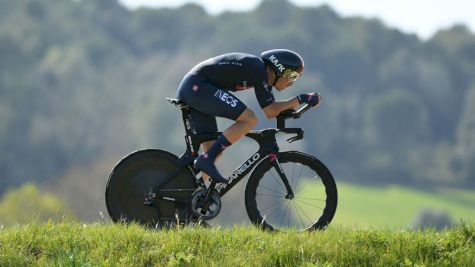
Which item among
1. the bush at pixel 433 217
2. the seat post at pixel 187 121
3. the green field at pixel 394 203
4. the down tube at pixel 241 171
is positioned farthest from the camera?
the green field at pixel 394 203

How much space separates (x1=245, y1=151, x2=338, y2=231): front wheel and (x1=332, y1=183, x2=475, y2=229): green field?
6393 cm

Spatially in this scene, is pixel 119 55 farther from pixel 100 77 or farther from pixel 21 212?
pixel 21 212

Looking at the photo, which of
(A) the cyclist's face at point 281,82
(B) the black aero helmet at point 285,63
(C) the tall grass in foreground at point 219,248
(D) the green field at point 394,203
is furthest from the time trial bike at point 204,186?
(D) the green field at point 394,203

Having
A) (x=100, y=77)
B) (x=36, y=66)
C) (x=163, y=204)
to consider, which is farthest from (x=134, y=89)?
(x=163, y=204)

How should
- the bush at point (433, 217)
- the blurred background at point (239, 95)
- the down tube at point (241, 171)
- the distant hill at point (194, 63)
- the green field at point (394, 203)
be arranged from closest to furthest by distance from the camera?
the down tube at point (241, 171), the bush at point (433, 217), the green field at point (394, 203), the blurred background at point (239, 95), the distant hill at point (194, 63)

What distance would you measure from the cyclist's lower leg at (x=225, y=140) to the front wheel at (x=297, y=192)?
43 cm

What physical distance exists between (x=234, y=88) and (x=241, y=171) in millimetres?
835

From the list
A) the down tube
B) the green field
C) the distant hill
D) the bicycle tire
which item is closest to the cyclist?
the down tube

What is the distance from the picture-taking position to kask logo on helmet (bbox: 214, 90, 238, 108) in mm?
10289

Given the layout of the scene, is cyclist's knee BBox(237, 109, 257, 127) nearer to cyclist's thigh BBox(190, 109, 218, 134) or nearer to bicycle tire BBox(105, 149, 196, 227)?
cyclist's thigh BBox(190, 109, 218, 134)

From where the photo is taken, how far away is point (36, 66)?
13138 centimetres

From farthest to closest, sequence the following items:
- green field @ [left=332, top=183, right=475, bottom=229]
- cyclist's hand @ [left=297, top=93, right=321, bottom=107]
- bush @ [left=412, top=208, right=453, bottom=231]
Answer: green field @ [left=332, top=183, right=475, bottom=229] → bush @ [left=412, top=208, right=453, bottom=231] → cyclist's hand @ [left=297, top=93, right=321, bottom=107]

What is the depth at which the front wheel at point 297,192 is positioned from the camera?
1044cm

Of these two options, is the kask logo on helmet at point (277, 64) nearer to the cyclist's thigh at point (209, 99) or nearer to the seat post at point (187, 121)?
the cyclist's thigh at point (209, 99)
